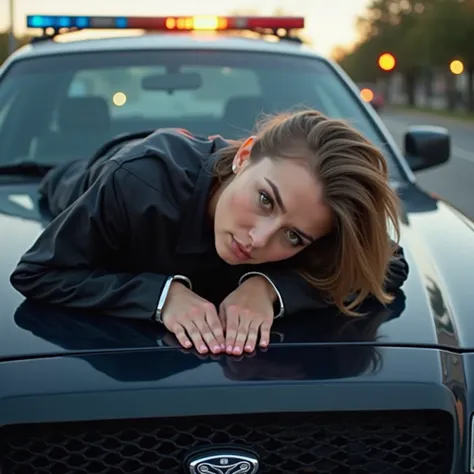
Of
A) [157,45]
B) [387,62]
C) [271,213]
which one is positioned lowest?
[387,62]

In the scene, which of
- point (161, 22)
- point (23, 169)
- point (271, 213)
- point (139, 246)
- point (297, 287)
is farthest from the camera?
point (161, 22)

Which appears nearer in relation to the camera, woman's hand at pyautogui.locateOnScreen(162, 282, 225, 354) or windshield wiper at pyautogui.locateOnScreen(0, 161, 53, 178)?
woman's hand at pyautogui.locateOnScreen(162, 282, 225, 354)

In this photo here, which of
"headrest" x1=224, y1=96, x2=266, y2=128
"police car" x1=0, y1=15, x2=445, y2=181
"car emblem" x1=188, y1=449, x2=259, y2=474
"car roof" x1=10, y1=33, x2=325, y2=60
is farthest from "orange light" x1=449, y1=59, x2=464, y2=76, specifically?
"car emblem" x1=188, y1=449, x2=259, y2=474

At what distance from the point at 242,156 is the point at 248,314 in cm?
40

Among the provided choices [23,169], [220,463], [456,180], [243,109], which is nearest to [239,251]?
[220,463]

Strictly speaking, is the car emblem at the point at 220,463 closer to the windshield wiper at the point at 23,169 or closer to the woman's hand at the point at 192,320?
the woman's hand at the point at 192,320

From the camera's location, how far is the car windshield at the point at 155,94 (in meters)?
3.51

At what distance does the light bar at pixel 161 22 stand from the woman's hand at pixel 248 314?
257cm

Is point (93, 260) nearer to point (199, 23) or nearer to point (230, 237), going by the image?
point (230, 237)

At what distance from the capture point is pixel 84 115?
354cm

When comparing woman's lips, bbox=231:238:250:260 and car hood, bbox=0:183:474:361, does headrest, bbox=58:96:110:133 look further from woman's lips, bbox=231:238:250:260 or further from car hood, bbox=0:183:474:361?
woman's lips, bbox=231:238:250:260

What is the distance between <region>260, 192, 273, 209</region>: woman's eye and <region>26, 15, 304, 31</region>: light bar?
262cm

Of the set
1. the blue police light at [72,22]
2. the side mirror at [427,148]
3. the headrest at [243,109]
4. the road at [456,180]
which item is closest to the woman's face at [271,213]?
the headrest at [243,109]

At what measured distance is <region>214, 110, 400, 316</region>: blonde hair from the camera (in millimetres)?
1930
